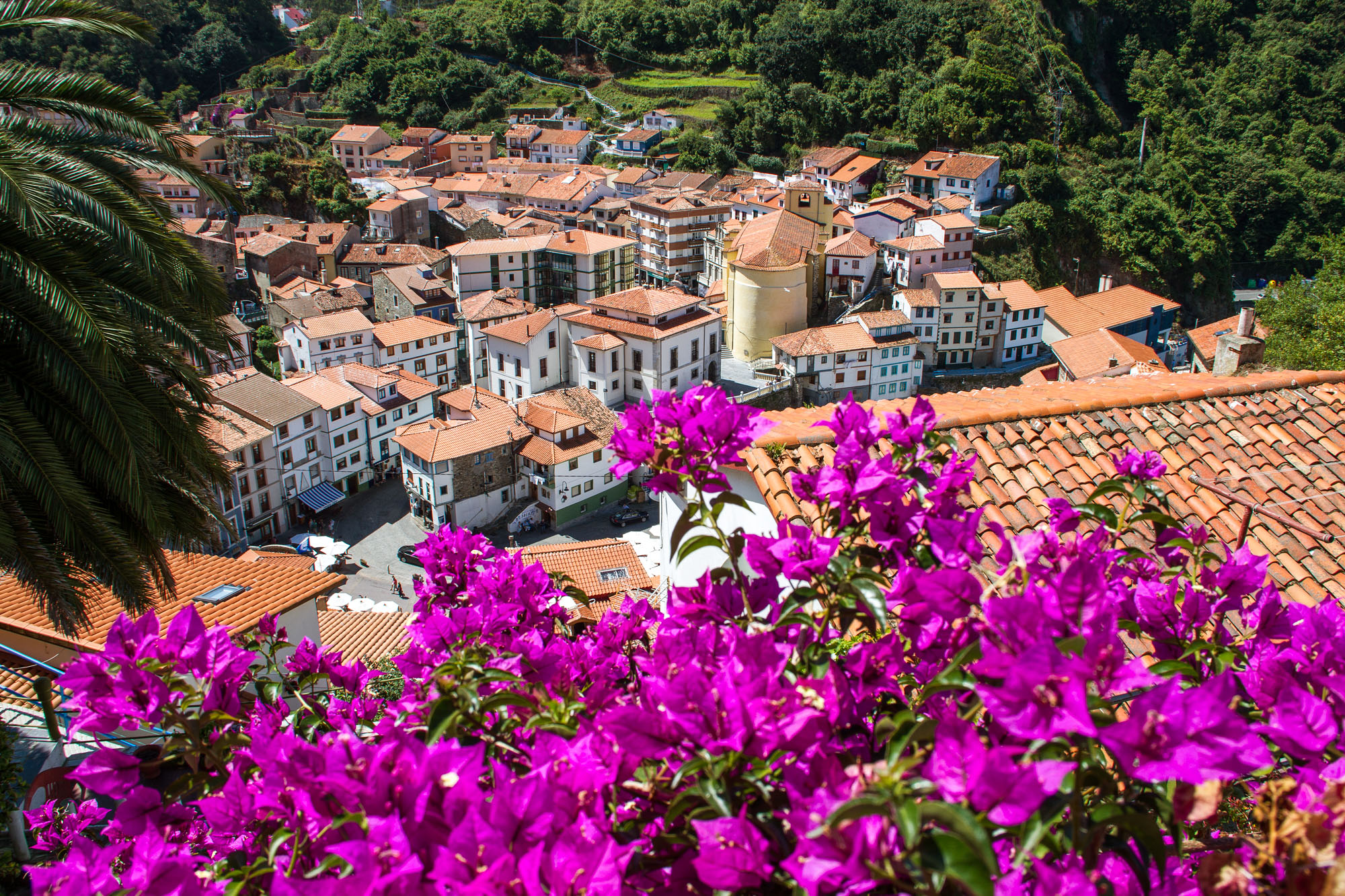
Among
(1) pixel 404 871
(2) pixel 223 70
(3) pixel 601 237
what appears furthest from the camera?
(2) pixel 223 70

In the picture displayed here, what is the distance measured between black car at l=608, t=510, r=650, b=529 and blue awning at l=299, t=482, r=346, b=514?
33.1 feet

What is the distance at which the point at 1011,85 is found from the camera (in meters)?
60.5

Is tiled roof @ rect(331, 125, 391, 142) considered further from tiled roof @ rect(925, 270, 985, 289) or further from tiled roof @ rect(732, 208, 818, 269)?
tiled roof @ rect(925, 270, 985, 289)

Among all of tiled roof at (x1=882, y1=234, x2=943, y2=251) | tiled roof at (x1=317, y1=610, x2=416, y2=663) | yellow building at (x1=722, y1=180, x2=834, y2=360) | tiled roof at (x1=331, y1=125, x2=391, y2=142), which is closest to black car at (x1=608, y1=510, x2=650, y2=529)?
tiled roof at (x1=317, y1=610, x2=416, y2=663)

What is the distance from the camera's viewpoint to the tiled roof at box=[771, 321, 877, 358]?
39781 mm

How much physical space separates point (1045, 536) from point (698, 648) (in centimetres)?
84

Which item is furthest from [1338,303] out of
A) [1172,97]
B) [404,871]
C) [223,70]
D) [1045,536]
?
[223,70]

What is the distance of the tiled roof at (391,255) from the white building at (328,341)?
11.0 m

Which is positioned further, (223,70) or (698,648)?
(223,70)

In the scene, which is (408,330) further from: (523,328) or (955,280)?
(955,280)

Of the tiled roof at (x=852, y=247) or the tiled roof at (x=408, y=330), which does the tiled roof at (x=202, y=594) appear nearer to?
the tiled roof at (x=408, y=330)

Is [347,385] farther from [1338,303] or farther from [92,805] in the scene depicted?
[92,805]

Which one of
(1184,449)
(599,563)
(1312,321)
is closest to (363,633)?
(599,563)

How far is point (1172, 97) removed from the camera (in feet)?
241
